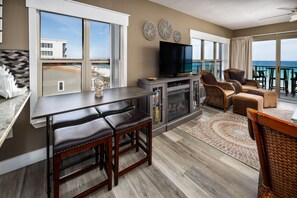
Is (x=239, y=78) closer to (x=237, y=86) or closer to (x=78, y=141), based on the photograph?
(x=237, y=86)

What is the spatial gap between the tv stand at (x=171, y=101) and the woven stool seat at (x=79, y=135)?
3.90 feet

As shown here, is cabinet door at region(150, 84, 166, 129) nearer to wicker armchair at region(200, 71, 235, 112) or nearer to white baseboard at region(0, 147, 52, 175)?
white baseboard at region(0, 147, 52, 175)

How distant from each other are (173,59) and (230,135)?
1759 mm

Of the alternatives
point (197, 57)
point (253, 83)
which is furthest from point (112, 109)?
point (253, 83)

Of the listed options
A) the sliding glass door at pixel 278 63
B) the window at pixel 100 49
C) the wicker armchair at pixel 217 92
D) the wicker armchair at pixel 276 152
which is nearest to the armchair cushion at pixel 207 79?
the wicker armchair at pixel 217 92

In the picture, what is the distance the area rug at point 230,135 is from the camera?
2.13 metres

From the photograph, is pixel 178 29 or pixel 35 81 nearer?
pixel 35 81

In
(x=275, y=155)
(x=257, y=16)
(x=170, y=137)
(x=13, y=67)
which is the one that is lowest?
(x=170, y=137)

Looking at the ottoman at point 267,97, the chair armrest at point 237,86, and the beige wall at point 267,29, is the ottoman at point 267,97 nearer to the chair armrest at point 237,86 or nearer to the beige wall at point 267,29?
the chair armrest at point 237,86

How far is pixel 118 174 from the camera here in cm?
164

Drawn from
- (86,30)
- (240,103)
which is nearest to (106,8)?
(86,30)

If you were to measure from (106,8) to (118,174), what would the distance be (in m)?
2.37

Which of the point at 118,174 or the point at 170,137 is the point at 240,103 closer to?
the point at 170,137

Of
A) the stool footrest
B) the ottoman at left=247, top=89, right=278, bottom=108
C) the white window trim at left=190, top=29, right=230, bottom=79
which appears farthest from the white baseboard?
the ottoman at left=247, top=89, right=278, bottom=108
